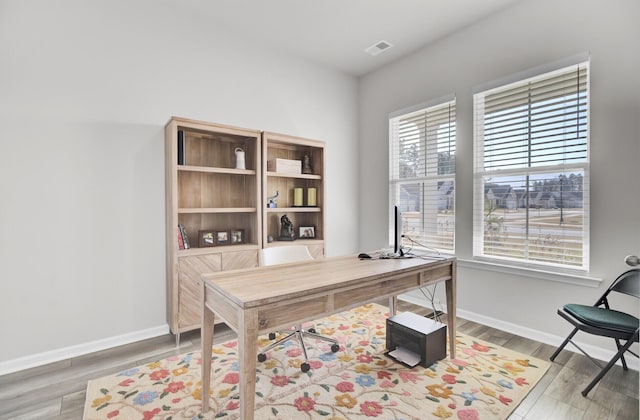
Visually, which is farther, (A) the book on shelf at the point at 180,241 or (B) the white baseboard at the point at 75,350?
(A) the book on shelf at the point at 180,241

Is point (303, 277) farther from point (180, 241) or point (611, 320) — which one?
point (611, 320)

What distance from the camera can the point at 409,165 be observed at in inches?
152

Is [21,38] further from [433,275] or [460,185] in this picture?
[460,185]

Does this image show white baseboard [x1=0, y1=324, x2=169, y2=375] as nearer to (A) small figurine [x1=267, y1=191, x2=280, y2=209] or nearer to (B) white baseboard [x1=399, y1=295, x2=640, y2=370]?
(A) small figurine [x1=267, y1=191, x2=280, y2=209]

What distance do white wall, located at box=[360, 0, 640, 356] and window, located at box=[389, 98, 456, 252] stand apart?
134 millimetres

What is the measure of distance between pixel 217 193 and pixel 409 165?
2.29 metres

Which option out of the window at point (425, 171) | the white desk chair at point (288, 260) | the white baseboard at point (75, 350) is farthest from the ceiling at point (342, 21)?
the white baseboard at point (75, 350)

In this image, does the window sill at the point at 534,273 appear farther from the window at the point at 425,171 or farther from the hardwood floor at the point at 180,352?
the hardwood floor at the point at 180,352

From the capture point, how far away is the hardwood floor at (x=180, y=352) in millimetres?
1791

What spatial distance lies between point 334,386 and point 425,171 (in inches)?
101

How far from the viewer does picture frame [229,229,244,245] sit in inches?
123

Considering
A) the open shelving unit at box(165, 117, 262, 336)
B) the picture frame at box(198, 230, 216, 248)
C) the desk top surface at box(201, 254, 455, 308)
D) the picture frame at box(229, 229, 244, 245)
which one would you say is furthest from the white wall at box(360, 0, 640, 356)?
the picture frame at box(198, 230, 216, 248)

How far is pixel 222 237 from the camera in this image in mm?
3059

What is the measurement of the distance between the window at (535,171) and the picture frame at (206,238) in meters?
2.61
